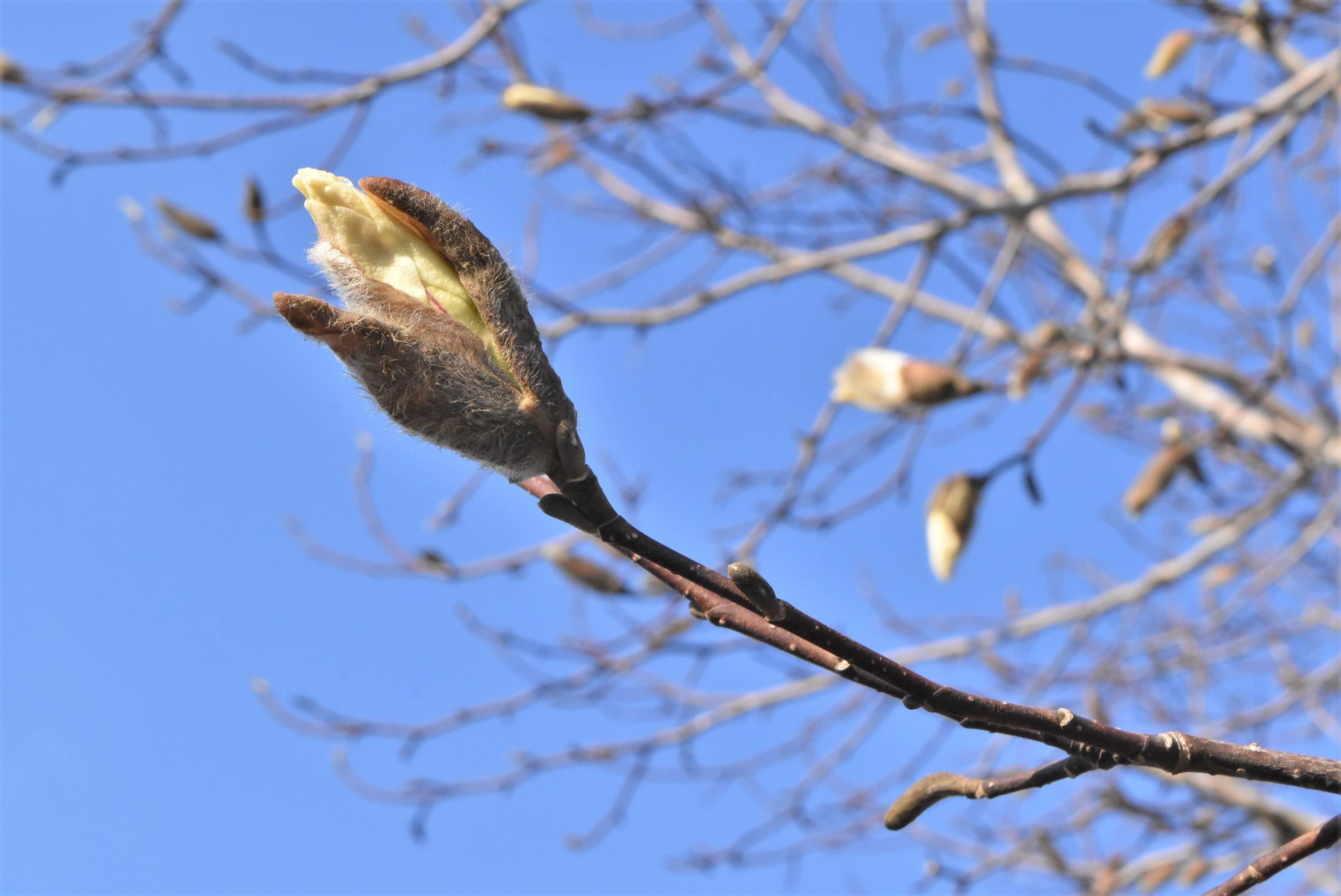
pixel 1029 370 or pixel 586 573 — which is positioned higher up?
pixel 1029 370

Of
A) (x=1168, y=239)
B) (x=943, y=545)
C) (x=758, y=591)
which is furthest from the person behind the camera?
(x=1168, y=239)

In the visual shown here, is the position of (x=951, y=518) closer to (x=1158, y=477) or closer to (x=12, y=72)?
(x=1158, y=477)

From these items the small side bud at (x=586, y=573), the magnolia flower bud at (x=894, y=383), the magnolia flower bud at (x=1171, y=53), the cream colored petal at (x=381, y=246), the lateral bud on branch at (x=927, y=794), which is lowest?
the lateral bud on branch at (x=927, y=794)

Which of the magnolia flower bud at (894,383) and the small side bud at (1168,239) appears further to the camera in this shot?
the small side bud at (1168,239)

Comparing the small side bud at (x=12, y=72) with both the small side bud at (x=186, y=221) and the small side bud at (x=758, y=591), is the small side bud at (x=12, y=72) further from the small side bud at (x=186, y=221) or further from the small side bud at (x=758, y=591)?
the small side bud at (x=758, y=591)

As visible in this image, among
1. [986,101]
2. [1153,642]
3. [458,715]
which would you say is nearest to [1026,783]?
[458,715]

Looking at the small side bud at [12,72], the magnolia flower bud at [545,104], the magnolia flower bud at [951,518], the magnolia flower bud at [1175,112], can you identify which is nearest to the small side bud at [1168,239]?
the magnolia flower bud at [1175,112]

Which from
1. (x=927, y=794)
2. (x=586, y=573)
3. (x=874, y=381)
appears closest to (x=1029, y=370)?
(x=874, y=381)
